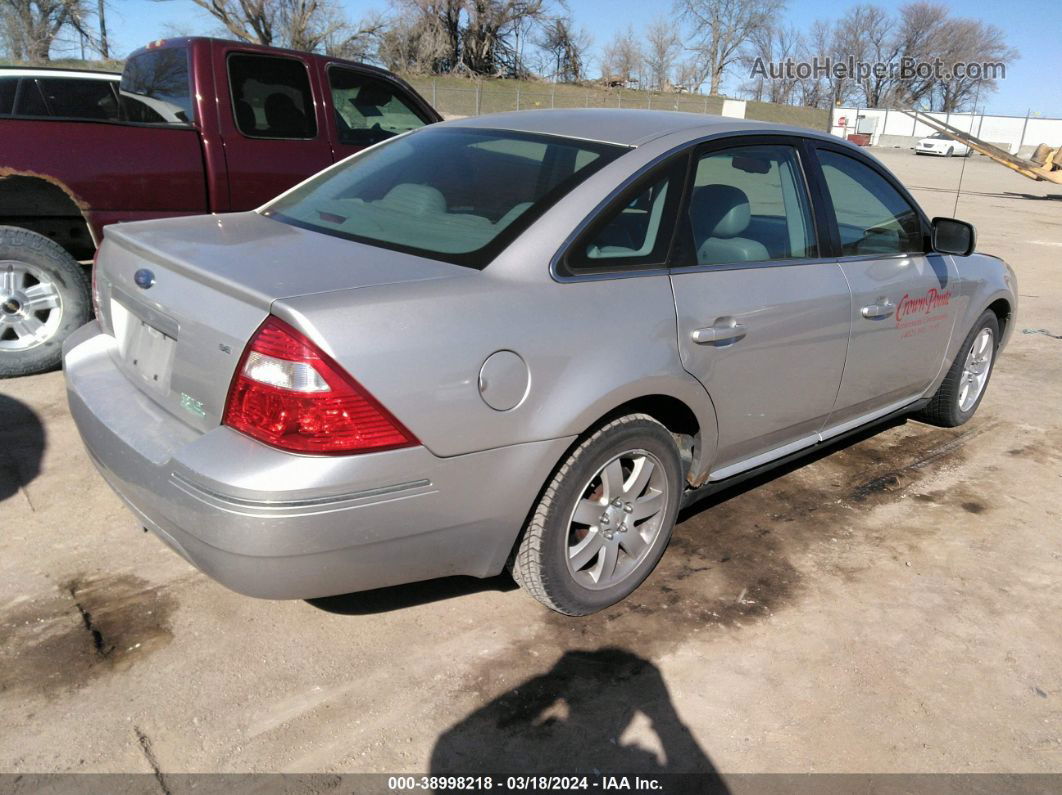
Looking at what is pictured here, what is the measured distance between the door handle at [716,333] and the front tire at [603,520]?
1.02ft

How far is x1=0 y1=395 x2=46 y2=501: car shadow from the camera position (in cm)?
375

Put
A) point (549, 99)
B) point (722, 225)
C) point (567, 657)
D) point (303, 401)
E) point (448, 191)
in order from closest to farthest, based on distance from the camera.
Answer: point (303, 401) → point (567, 657) → point (448, 191) → point (722, 225) → point (549, 99)

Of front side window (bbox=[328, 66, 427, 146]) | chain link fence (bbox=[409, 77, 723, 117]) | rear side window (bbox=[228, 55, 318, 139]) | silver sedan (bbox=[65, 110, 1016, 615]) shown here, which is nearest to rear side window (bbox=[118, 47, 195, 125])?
rear side window (bbox=[228, 55, 318, 139])

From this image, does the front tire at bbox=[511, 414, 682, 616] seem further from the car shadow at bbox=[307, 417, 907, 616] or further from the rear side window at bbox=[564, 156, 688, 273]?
the rear side window at bbox=[564, 156, 688, 273]

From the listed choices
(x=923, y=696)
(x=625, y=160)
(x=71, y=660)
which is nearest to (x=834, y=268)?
(x=625, y=160)

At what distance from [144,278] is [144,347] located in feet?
0.69

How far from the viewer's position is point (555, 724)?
2494 millimetres

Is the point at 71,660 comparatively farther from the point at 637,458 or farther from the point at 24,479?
the point at 637,458

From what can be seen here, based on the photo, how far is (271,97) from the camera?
5.55m

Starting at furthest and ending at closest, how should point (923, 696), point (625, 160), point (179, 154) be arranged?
point (179, 154) → point (625, 160) → point (923, 696)

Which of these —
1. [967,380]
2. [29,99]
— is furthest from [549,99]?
[967,380]

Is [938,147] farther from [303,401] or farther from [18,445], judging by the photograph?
[303,401]

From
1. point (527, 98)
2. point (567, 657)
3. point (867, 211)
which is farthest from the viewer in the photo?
point (527, 98)

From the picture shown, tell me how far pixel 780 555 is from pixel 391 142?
231cm
